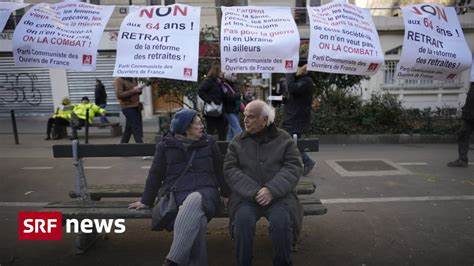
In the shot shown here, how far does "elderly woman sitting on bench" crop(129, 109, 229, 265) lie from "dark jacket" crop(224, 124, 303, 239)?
5.9 inches

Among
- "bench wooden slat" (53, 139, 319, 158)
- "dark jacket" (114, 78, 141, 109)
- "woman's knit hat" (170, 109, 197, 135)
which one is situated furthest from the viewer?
"dark jacket" (114, 78, 141, 109)

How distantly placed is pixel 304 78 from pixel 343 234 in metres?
2.42

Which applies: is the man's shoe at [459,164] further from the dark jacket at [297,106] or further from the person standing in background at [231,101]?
the person standing in background at [231,101]

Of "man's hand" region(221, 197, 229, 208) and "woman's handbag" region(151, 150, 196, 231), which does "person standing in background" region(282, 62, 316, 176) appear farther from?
"woman's handbag" region(151, 150, 196, 231)

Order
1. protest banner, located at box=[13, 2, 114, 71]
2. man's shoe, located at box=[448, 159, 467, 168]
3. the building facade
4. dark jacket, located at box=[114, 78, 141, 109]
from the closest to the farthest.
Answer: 1. protest banner, located at box=[13, 2, 114, 71]
2. man's shoe, located at box=[448, 159, 467, 168]
3. dark jacket, located at box=[114, 78, 141, 109]
4. the building facade

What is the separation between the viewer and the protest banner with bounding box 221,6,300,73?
385 cm

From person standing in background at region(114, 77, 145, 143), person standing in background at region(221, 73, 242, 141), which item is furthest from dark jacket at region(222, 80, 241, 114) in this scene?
person standing in background at region(114, 77, 145, 143)

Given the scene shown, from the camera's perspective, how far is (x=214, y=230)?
4.27 meters

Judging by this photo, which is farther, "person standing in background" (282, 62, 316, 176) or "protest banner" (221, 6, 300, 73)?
"person standing in background" (282, 62, 316, 176)

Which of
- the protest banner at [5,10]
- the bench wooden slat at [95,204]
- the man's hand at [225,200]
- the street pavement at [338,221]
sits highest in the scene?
the protest banner at [5,10]

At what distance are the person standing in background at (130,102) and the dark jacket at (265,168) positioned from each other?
171 inches

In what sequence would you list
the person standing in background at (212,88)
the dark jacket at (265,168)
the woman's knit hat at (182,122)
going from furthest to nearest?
the person standing in background at (212,88), the woman's knit hat at (182,122), the dark jacket at (265,168)

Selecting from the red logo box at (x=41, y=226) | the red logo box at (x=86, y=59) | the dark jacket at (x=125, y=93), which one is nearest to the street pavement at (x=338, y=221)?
the red logo box at (x=41, y=226)

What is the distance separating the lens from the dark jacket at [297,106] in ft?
19.0
